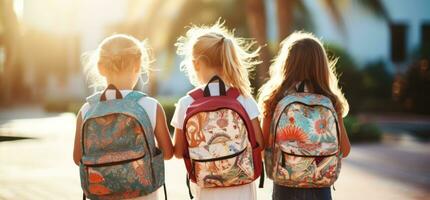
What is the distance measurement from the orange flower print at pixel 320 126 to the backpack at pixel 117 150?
2.96ft

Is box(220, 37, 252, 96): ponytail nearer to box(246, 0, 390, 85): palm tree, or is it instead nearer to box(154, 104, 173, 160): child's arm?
box(154, 104, 173, 160): child's arm

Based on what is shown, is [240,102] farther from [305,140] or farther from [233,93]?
[305,140]

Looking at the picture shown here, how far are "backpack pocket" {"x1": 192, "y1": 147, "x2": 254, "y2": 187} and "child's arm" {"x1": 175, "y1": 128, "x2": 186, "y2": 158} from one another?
5.0 inches

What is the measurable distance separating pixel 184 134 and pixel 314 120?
70cm

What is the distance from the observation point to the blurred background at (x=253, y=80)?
28.9ft

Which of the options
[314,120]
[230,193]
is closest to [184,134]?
[230,193]

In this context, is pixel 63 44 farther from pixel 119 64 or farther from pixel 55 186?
pixel 119 64

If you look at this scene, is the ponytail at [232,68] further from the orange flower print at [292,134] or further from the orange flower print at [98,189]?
the orange flower print at [98,189]

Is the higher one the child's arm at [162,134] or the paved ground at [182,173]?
the child's arm at [162,134]

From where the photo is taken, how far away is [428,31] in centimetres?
2664

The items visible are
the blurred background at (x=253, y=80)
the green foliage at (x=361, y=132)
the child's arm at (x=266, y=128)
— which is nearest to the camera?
the child's arm at (x=266, y=128)

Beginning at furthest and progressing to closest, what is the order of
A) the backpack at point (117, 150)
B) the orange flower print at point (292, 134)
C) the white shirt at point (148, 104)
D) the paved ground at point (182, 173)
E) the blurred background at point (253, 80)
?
the blurred background at point (253, 80) → the paved ground at point (182, 173) → the orange flower print at point (292, 134) → the white shirt at point (148, 104) → the backpack at point (117, 150)

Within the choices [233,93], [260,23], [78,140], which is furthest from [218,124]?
[260,23]

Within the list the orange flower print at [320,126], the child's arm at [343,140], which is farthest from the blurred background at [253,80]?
the child's arm at [343,140]
